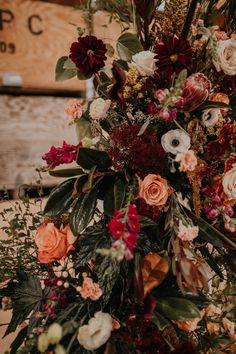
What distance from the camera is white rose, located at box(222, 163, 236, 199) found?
0.70 metres

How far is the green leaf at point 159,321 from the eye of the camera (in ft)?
1.98

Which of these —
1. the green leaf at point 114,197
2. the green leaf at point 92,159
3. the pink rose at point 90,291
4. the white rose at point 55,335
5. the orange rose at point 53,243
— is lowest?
the pink rose at point 90,291

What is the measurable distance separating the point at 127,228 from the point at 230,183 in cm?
25

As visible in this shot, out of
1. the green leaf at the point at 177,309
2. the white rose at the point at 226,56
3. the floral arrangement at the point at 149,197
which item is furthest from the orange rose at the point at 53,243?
the white rose at the point at 226,56

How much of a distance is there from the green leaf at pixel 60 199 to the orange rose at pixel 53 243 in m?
0.05

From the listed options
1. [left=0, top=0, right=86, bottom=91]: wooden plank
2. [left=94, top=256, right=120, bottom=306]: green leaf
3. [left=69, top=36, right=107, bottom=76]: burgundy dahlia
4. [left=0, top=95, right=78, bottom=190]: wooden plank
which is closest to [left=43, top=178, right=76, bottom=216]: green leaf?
[left=94, top=256, right=120, bottom=306]: green leaf

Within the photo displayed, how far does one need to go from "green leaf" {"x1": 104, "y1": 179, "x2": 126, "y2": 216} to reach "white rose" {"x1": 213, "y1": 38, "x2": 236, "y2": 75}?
0.97ft

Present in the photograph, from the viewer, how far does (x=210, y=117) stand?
28.7 inches

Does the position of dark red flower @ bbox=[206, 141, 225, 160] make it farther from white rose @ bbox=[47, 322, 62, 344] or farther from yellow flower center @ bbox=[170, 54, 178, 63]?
white rose @ bbox=[47, 322, 62, 344]

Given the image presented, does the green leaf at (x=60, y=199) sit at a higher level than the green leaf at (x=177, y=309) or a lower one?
higher

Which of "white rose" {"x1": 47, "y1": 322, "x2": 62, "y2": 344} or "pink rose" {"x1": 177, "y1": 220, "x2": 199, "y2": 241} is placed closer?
"white rose" {"x1": 47, "y1": 322, "x2": 62, "y2": 344}

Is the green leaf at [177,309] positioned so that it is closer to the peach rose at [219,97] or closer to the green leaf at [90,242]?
the green leaf at [90,242]

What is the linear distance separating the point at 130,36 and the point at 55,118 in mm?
705

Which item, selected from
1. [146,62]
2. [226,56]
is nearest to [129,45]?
[146,62]
